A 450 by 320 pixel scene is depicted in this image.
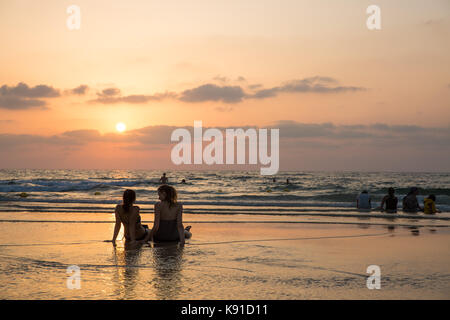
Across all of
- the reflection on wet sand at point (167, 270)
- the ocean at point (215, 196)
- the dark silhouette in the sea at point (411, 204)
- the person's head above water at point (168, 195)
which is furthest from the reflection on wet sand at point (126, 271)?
the dark silhouette in the sea at point (411, 204)

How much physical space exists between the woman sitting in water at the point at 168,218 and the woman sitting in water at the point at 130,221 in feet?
1.01

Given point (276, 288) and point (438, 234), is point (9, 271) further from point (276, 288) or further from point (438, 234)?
point (438, 234)

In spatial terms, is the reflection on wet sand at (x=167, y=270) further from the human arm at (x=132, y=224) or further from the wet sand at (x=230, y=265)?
the human arm at (x=132, y=224)

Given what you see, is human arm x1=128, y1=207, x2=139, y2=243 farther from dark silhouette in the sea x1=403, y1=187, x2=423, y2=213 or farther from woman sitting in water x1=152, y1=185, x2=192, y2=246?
dark silhouette in the sea x1=403, y1=187, x2=423, y2=213

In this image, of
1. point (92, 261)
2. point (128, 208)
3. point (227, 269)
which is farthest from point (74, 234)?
point (227, 269)

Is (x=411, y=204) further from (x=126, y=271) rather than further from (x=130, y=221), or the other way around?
(x=126, y=271)

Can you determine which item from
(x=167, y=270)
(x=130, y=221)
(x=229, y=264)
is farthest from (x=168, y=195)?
(x=167, y=270)

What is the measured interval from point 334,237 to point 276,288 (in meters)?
6.71

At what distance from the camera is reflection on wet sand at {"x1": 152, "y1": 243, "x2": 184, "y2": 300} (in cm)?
634

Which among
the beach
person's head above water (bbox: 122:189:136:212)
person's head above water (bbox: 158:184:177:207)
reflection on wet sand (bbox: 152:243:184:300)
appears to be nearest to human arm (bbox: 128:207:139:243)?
person's head above water (bbox: 122:189:136:212)

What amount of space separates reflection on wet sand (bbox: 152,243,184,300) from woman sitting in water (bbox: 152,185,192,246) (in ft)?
0.92

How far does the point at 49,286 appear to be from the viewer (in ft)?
21.8

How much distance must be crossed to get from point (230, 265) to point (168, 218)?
2836mm

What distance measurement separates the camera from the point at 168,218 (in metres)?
10.9
